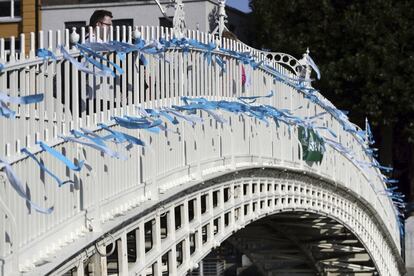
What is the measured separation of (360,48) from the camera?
39.2m

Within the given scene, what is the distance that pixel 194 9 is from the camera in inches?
1435

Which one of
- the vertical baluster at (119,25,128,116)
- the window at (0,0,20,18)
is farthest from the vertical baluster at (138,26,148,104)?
the window at (0,0,20,18)

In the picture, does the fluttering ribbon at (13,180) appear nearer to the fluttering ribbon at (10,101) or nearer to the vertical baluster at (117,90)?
the fluttering ribbon at (10,101)

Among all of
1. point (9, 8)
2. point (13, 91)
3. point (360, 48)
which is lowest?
point (13, 91)

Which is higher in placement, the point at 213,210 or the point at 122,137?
the point at 122,137

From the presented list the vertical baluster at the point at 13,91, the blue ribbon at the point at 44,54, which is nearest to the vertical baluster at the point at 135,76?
the blue ribbon at the point at 44,54

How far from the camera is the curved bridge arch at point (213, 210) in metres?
12.2

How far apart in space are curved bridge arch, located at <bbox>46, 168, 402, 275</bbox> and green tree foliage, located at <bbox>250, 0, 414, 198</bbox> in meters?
12.8

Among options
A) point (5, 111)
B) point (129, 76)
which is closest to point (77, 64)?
point (5, 111)

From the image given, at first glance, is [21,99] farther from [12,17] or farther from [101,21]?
[12,17]

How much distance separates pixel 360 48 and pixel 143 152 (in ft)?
88.9

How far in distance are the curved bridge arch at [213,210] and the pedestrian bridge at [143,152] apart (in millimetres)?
24

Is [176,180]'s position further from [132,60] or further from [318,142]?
[318,142]

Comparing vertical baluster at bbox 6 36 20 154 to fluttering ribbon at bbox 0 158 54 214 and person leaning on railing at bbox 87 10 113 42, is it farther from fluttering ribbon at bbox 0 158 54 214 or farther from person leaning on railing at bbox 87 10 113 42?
person leaning on railing at bbox 87 10 113 42
